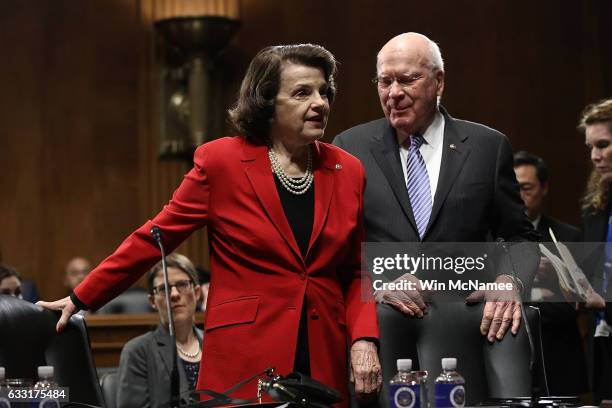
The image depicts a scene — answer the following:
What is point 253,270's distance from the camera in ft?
9.68

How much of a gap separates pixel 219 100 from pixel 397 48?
4.19 m

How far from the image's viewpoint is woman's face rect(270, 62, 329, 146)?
3.00 metres

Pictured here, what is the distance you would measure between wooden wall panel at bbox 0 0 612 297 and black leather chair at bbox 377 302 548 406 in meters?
4.89

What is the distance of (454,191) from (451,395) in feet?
4.29

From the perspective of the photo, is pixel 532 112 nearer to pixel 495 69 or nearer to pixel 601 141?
pixel 495 69

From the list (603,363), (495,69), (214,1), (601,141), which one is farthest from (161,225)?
(495,69)

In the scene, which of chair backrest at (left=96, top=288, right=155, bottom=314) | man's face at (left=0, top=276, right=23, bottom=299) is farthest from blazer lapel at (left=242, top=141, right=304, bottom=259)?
chair backrest at (left=96, top=288, right=155, bottom=314)

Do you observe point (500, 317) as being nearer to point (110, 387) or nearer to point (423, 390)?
point (423, 390)

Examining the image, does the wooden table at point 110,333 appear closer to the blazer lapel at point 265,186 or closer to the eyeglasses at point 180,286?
the eyeglasses at point 180,286

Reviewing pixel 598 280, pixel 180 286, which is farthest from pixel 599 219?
pixel 180 286

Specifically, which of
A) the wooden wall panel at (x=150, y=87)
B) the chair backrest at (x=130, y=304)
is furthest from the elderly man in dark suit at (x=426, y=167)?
the wooden wall panel at (x=150, y=87)

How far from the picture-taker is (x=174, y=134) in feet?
25.6

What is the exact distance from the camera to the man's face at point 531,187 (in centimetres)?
537

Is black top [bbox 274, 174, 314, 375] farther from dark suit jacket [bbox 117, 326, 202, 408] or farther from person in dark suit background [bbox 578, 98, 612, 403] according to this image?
dark suit jacket [bbox 117, 326, 202, 408]
